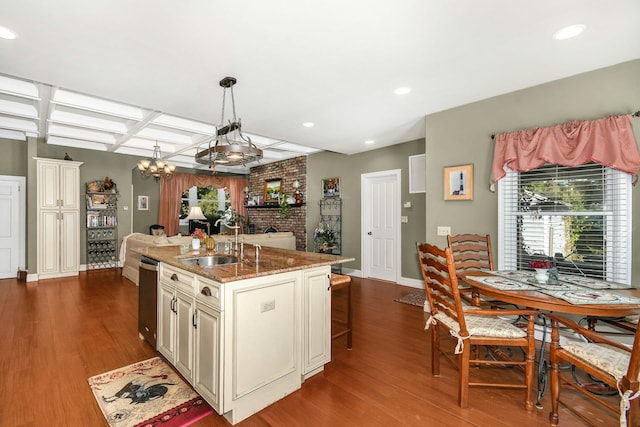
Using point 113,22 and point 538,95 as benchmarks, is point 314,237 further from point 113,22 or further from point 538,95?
point 113,22

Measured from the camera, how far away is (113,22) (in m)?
2.02

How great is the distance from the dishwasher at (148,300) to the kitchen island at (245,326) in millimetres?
122

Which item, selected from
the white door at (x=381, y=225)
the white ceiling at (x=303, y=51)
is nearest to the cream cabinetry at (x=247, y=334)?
the white ceiling at (x=303, y=51)

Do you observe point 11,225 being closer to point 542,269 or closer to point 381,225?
point 381,225

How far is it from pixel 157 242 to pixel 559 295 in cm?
511

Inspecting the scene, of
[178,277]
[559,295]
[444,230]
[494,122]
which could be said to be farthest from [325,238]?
[559,295]

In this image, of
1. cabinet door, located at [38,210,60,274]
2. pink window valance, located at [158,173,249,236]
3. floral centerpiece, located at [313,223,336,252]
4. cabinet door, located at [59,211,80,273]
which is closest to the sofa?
floral centerpiece, located at [313,223,336,252]

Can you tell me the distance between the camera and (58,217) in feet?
19.0

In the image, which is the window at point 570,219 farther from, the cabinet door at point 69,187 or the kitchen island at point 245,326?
the cabinet door at point 69,187

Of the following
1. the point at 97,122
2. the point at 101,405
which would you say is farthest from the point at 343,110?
the point at 97,122

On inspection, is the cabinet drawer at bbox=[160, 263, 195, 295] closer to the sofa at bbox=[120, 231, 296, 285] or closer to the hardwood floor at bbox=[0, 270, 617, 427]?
the hardwood floor at bbox=[0, 270, 617, 427]

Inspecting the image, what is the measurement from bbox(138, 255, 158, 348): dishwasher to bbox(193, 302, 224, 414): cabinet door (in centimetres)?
84

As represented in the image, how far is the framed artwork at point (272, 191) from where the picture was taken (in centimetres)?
791

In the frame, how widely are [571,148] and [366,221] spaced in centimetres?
365
